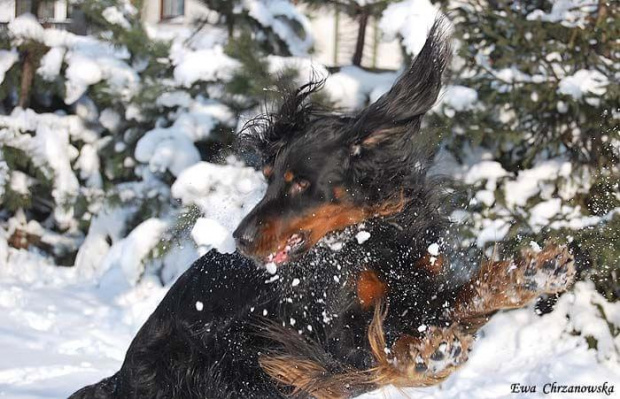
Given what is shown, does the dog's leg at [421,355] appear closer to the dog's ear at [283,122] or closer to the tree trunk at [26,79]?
the dog's ear at [283,122]

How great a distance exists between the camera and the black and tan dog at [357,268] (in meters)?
2.67

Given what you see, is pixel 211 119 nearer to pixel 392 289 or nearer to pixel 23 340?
pixel 23 340

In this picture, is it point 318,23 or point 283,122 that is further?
point 318,23

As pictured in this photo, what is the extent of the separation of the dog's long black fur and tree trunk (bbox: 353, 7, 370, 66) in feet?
10.0

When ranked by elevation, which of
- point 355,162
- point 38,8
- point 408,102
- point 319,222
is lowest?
point 38,8

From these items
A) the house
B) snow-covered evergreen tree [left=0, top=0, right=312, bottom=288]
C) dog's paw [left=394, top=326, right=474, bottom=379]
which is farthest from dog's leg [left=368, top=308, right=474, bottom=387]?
the house

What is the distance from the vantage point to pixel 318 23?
22.6 ft

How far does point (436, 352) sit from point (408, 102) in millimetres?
880

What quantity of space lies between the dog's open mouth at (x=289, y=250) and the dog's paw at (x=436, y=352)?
1.62ft

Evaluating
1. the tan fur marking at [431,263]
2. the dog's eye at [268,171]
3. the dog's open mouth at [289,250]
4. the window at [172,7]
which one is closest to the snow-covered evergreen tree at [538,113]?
the tan fur marking at [431,263]

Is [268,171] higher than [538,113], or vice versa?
[268,171]

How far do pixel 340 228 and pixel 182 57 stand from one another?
4.44 metres

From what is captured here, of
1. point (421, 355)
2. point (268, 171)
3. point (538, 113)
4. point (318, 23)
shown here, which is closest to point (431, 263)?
point (421, 355)

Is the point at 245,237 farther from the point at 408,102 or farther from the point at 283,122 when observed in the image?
the point at 408,102
